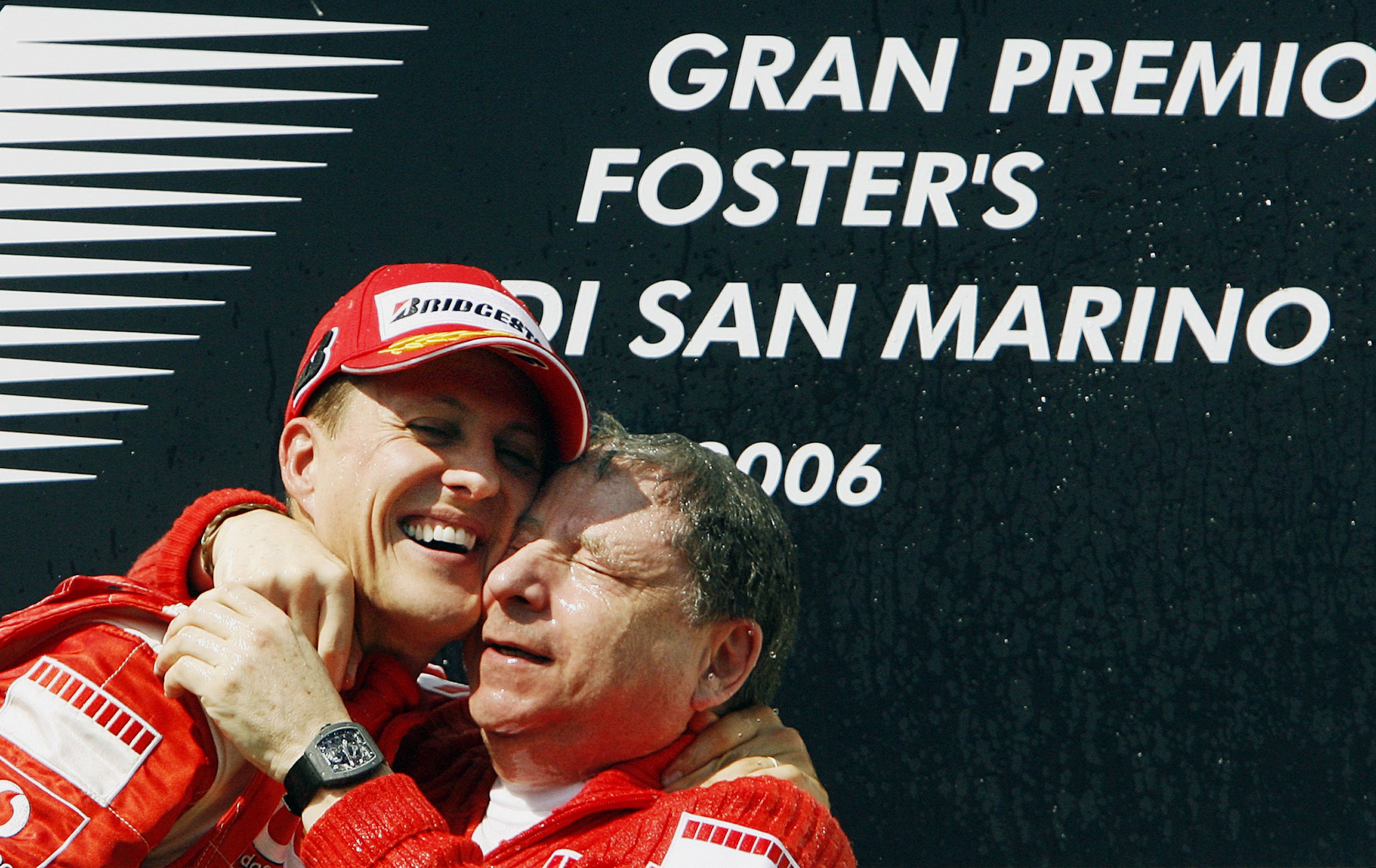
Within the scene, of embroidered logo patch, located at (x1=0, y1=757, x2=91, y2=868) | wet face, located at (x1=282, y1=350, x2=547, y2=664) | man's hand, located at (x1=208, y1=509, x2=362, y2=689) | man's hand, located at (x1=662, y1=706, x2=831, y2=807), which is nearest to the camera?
embroidered logo patch, located at (x1=0, y1=757, x2=91, y2=868)

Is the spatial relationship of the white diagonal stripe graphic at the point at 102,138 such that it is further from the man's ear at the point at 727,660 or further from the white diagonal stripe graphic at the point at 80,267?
the man's ear at the point at 727,660

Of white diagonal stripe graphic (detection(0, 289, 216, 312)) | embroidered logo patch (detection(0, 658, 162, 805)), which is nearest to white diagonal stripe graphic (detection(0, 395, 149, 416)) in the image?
white diagonal stripe graphic (detection(0, 289, 216, 312))

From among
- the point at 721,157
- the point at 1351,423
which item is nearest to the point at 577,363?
the point at 721,157

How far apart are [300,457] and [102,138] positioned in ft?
3.29

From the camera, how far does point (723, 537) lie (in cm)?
184

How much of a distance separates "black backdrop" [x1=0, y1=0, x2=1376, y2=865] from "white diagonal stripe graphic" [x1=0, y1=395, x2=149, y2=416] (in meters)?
Answer: 0.01

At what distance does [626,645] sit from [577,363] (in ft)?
2.68

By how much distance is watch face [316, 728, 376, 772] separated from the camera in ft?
4.87

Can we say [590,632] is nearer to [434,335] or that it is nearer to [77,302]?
[434,335]

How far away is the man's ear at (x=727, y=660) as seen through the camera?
6.05 ft

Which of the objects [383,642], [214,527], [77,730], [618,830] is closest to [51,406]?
[214,527]

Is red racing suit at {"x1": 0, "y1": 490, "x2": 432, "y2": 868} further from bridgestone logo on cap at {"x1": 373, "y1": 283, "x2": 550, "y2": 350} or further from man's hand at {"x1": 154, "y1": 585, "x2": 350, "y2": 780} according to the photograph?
bridgestone logo on cap at {"x1": 373, "y1": 283, "x2": 550, "y2": 350}

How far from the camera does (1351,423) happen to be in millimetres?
2439

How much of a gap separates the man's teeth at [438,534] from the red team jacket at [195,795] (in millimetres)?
184
